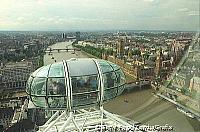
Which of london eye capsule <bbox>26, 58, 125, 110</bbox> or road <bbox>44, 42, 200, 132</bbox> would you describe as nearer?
london eye capsule <bbox>26, 58, 125, 110</bbox>

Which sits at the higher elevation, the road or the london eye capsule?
the london eye capsule

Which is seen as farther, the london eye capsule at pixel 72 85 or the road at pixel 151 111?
the road at pixel 151 111

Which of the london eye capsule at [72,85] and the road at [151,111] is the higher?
the london eye capsule at [72,85]

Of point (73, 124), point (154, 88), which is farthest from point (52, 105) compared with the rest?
point (154, 88)

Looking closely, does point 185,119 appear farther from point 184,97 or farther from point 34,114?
point 34,114
